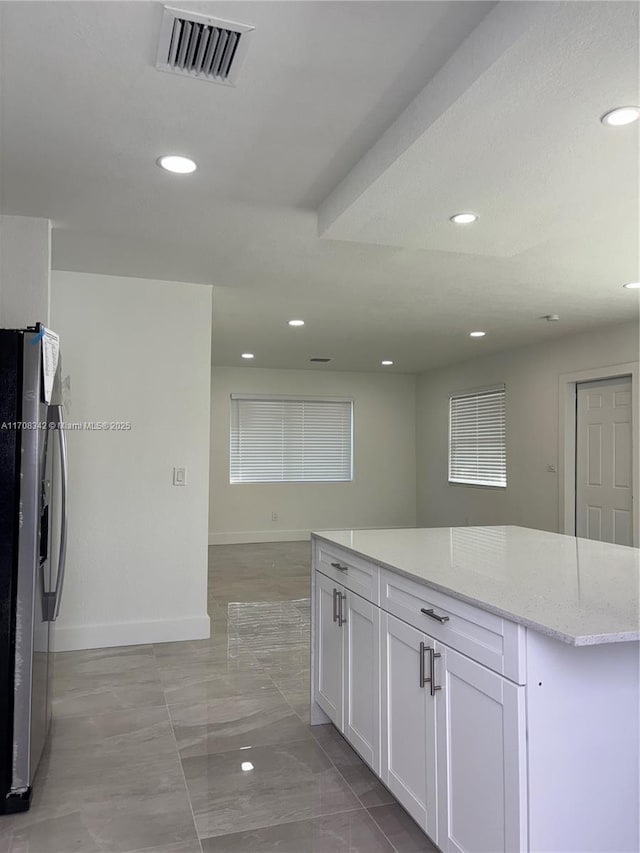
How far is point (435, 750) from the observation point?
176 centimetres

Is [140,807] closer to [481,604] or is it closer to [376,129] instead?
[481,604]

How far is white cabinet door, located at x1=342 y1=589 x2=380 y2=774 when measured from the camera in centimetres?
217

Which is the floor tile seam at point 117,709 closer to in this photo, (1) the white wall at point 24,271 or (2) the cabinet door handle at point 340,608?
(2) the cabinet door handle at point 340,608

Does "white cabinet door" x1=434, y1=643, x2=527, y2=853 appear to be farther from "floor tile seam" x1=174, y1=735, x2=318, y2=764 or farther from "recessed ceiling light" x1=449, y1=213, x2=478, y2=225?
"recessed ceiling light" x1=449, y1=213, x2=478, y2=225

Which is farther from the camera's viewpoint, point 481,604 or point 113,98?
point 113,98

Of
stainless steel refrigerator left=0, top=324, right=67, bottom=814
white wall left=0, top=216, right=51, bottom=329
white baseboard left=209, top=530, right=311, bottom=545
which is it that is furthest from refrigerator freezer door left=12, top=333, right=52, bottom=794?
white baseboard left=209, top=530, right=311, bottom=545

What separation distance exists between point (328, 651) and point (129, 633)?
1919mm

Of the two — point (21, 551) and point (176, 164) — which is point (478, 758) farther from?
point (176, 164)

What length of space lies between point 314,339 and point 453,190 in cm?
426

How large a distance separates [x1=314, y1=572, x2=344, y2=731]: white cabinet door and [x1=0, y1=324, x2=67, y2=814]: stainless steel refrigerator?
1157mm

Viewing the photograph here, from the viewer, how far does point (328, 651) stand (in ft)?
8.80

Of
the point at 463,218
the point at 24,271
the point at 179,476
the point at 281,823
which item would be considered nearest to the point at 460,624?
the point at 281,823

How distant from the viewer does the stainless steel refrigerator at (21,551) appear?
2.17 metres

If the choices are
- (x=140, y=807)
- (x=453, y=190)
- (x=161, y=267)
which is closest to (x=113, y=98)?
(x=453, y=190)
